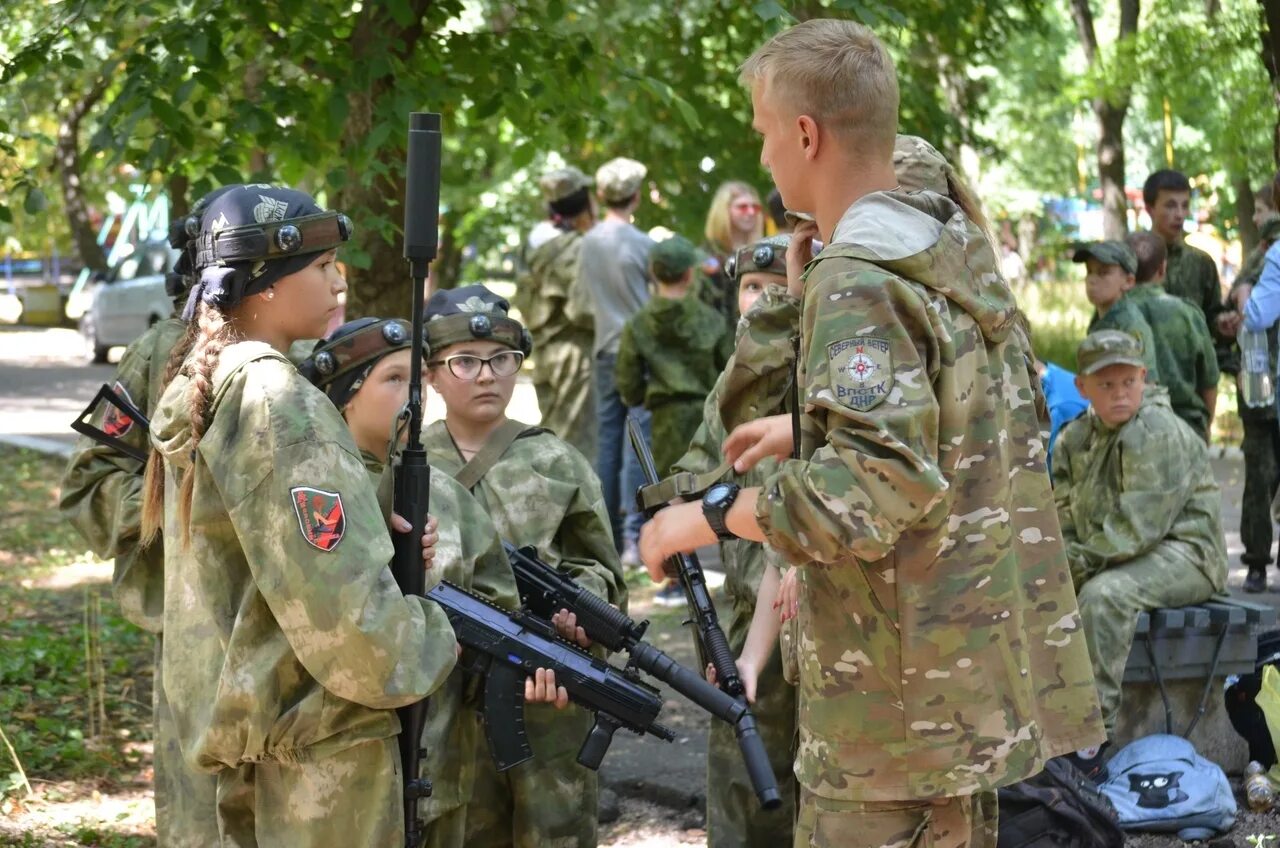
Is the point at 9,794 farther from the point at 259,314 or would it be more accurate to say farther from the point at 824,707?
the point at 824,707

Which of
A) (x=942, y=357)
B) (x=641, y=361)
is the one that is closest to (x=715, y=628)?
(x=942, y=357)

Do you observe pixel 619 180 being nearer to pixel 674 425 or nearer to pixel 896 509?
pixel 674 425

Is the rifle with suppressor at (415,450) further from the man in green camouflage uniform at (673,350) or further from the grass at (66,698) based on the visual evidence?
the man in green camouflage uniform at (673,350)

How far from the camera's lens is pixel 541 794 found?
174 inches

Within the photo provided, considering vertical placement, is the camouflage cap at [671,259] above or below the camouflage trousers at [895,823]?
above

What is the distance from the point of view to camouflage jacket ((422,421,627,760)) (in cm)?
450

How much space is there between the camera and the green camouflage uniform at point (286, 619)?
302cm

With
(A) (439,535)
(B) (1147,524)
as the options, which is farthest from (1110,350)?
(A) (439,535)

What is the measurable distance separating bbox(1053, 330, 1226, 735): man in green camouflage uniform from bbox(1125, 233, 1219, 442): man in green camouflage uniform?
83.3 inches

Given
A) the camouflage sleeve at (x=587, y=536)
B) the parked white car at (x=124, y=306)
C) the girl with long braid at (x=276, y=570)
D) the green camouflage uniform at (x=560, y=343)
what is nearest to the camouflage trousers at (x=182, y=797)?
the girl with long braid at (x=276, y=570)

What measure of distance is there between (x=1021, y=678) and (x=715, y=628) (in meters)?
1.38

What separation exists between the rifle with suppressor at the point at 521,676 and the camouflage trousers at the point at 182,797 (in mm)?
699

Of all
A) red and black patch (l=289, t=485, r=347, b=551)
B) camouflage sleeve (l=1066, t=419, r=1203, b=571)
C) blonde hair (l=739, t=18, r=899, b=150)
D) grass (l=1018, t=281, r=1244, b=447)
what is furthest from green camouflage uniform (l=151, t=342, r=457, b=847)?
grass (l=1018, t=281, r=1244, b=447)

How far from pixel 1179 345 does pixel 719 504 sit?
6.08 metres
